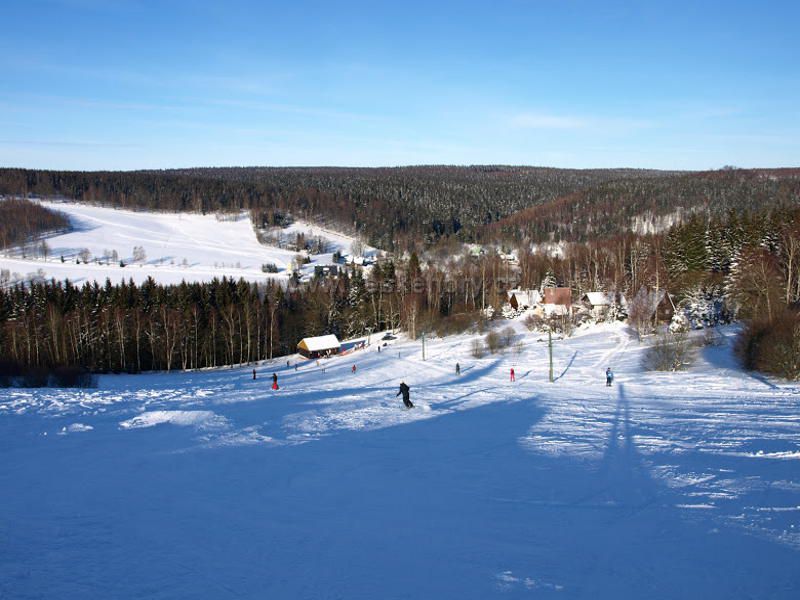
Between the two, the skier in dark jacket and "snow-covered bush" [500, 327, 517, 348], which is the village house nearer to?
"snow-covered bush" [500, 327, 517, 348]

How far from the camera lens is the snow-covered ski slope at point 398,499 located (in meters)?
7.10

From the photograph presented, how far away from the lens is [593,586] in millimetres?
6926

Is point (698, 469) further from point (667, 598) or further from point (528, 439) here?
point (667, 598)

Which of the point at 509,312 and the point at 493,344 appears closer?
the point at 493,344

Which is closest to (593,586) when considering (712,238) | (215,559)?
(215,559)

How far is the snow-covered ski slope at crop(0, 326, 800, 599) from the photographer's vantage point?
7.10 meters

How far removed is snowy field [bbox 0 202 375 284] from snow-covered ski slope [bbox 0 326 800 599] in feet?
256

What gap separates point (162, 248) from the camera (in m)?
122

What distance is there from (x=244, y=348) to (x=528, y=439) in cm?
4769

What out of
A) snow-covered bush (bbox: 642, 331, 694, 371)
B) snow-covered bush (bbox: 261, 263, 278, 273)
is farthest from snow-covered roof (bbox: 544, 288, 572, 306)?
snow-covered bush (bbox: 261, 263, 278, 273)

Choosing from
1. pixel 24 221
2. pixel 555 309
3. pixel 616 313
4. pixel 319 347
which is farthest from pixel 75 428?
pixel 24 221

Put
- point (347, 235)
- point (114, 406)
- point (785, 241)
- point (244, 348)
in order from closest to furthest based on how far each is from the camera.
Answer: point (114, 406) → point (785, 241) → point (244, 348) → point (347, 235)

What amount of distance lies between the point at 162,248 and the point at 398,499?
12487cm

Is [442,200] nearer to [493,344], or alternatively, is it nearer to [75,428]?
[493,344]
